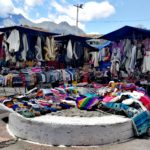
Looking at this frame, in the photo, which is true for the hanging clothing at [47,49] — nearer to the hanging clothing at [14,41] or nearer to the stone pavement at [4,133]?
the hanging clothing at [14,41]

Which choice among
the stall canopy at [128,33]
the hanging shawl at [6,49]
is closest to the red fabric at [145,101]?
the stall canopy at [128,33]

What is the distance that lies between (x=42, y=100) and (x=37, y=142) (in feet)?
7.39

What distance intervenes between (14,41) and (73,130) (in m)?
5.97

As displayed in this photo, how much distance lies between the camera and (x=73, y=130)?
6.54 meters

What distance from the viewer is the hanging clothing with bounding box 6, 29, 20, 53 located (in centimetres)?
1158

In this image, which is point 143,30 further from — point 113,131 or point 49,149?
point 49,149

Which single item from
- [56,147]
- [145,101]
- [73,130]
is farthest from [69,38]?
[56,147]

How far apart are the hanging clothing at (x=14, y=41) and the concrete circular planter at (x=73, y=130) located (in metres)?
5.06

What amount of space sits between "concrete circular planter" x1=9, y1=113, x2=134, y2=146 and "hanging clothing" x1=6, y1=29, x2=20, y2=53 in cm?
506

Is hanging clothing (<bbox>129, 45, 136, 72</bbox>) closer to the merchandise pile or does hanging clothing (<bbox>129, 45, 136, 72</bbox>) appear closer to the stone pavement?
the merchandise pile

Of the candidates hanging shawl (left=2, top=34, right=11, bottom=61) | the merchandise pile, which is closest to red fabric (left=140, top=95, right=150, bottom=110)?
the merchandise pile

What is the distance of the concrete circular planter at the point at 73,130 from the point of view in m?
6.55

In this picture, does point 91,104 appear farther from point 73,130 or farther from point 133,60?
point 133,60

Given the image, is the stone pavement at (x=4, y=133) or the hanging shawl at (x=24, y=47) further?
the hanging shawl at (x=24, y=47)
